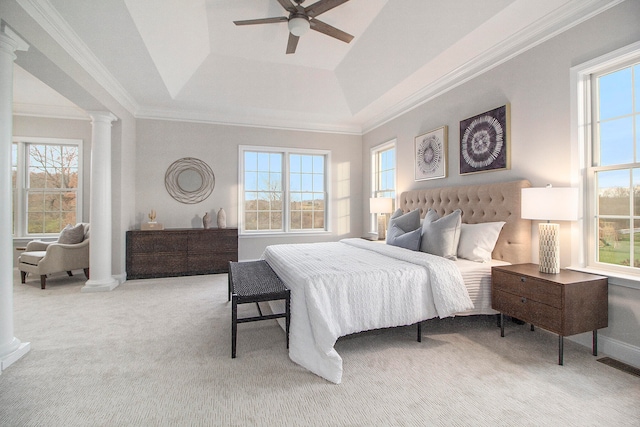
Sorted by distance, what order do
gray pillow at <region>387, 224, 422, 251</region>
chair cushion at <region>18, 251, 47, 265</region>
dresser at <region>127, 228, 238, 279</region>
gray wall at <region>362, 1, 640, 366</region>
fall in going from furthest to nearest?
dresser at <region>127, 228, 238, 279</region>
chair cushion at <region>18, 251, 47, 265</region>
gray pillow at <region>387, 224, 422, 251</region>
gray wall at <region>362, 1, 640, 366</region>

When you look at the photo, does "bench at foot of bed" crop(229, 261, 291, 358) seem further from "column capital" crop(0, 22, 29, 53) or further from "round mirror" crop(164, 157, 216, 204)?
"round mirror" crop(164, 157, 216, 204)

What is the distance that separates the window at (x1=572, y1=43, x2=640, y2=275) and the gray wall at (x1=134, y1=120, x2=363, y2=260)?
418 centimetres

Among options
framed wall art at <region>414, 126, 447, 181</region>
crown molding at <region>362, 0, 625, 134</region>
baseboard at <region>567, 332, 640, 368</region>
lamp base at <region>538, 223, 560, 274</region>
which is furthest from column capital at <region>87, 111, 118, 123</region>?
baseboard at <region>567, 332, 640, 368</region>

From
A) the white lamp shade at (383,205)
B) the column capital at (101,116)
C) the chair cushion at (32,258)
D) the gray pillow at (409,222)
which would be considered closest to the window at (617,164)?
the gray pillow at (409,222)

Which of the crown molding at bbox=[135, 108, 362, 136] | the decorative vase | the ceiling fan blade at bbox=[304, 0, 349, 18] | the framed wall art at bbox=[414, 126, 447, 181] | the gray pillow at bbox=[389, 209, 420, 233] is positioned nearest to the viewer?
the ceiling fan blade at bbox=[304, 0, 349, 18]

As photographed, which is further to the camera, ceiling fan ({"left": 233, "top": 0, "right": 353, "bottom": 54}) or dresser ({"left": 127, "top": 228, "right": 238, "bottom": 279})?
dresser ({"left": 127, "top": 228, "right": 238, "bottom": 279})

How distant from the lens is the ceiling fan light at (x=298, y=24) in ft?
9.41

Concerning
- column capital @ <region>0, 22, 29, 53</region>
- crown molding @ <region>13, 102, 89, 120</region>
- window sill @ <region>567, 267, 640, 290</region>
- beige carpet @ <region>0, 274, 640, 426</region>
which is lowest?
beige carpet @ <region>0, 274, 640, 426</region>

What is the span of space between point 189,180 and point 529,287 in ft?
17.1

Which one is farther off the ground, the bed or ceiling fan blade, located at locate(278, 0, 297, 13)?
ceiling fan blade, located at locate(278, 0, 297, 13)

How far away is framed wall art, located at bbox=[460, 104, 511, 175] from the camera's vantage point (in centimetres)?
326

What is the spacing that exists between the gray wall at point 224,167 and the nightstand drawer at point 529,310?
390 centimetres

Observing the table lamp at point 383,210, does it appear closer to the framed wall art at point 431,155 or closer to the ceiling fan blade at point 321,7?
the framed wall art at point 431,155

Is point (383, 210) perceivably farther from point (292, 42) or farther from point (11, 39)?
point (11, 39)
